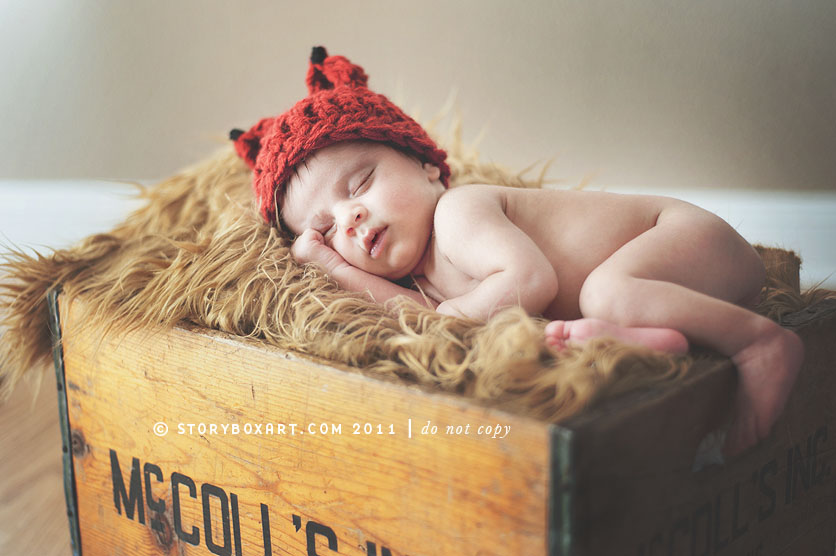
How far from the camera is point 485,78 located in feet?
5.52

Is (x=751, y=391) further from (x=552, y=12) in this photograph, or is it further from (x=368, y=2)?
(x=368, y=2)

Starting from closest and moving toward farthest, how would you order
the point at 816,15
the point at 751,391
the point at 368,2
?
the point at 751,391
the point at 816,15
the point at 368,2

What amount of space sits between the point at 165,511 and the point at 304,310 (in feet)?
1.13

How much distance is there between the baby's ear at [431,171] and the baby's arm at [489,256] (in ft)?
0.43

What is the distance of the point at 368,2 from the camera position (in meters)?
1.71

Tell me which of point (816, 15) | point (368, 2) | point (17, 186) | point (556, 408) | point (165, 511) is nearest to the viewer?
point (556, 408)

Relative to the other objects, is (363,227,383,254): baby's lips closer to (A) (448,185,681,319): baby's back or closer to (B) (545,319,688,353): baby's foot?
(A) (448,185,681,319): baby's back

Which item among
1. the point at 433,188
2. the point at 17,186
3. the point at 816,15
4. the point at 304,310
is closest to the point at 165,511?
the point at 304,310

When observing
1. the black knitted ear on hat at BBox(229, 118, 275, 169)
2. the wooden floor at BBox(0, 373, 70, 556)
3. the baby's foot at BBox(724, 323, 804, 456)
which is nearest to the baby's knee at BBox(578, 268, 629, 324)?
the baby's foot at BBox(724, 323, 804, 456)

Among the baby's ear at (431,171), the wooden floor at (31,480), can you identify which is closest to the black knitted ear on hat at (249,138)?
the baby's ear at (431,171)

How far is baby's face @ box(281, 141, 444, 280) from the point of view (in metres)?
0.81

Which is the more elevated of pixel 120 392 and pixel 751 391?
pixel 751 391

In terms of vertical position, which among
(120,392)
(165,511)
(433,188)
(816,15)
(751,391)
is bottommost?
(165,511)

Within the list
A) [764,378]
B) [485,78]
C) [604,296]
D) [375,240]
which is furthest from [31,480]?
[485,78]
